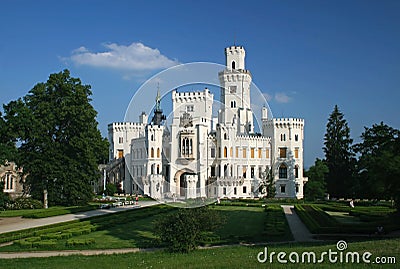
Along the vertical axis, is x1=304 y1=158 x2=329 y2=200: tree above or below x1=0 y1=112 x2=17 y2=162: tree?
below

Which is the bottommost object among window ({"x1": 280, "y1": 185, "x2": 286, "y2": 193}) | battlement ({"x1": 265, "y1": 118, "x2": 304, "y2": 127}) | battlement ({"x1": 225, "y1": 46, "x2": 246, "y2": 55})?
A: window ({"x1": 280, "y1": 185, "x2": 286, "y2": 193})

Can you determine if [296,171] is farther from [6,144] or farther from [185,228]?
[185,228]

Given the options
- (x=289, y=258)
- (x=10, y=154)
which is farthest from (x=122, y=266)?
(x=10, y=154)

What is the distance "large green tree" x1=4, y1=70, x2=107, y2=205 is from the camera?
130 ft

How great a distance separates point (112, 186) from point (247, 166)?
61.5ft

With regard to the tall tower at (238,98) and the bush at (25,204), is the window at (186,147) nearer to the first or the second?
the tall tower at (238,98)

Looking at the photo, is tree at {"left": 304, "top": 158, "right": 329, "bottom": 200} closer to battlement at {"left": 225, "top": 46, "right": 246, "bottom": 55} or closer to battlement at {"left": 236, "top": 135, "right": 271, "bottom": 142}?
battlement at {"left": 236, "top": 135, "right": 271, "bottom": 142}

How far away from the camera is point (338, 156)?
59.7 metres

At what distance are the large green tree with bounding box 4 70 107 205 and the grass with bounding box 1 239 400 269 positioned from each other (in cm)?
2379

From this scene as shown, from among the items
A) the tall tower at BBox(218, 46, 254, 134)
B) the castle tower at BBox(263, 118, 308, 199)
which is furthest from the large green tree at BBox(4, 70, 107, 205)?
the castle tower at BBox(263, 118, 308, 199)
